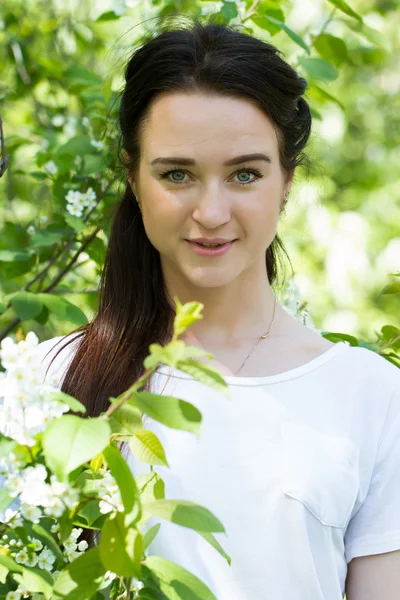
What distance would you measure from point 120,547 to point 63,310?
896 millimetres

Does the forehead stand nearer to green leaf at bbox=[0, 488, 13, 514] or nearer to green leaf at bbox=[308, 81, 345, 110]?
green leaf at bbox=[308, 81, 345, 110]

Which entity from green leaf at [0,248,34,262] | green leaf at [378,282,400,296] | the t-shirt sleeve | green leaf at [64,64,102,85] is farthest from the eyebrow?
green leaf at [64,64,102,85]

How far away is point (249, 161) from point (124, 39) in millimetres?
808

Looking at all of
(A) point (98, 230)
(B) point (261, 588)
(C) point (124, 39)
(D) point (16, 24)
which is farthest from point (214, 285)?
(D) point (16, 24)

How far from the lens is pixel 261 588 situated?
1439 mm

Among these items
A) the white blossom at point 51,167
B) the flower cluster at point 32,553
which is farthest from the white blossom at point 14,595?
the white blossom at point 51,167

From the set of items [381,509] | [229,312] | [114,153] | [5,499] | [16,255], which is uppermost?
[114,153]

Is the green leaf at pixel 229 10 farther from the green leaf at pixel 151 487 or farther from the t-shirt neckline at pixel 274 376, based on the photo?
the green leaf at pixel 151 487

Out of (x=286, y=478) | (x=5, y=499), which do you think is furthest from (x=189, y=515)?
(x=286, y=478)

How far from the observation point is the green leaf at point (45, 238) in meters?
1.92

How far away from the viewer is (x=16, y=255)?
1.96 meters

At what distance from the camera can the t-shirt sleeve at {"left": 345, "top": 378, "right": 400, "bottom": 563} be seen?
1.50 metres

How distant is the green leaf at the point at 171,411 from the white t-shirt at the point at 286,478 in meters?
0.56

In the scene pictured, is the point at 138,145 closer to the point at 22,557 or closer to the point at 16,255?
the point at 16,255
